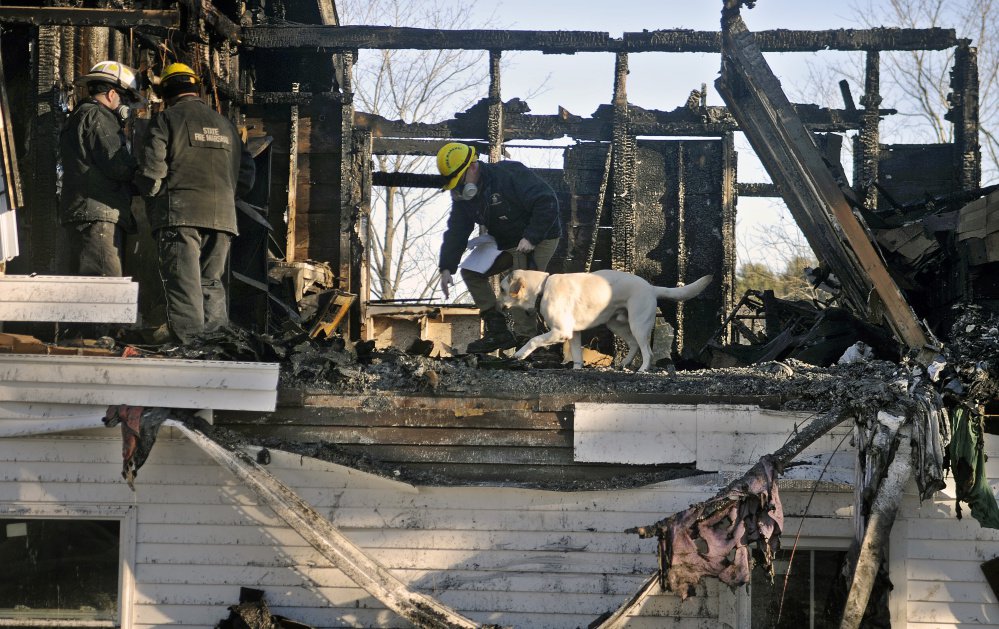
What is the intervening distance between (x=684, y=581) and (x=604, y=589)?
97 cm

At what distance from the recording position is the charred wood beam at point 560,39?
1110cm

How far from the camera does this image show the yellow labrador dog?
8211mm

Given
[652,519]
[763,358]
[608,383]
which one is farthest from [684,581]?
[763,358]

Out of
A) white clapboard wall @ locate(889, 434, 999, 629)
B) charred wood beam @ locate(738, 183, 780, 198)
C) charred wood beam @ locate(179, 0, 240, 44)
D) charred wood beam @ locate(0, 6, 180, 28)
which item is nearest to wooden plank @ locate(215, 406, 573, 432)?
white clapboard wall @ locate(889, 434, 999, 629)

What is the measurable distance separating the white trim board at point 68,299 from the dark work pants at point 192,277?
0.53m

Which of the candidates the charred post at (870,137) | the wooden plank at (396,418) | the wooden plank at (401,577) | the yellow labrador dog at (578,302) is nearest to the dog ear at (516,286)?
the yellow labrador dog at (578,302)

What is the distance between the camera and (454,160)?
29.0 feet

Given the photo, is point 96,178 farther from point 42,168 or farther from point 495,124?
point 495,124

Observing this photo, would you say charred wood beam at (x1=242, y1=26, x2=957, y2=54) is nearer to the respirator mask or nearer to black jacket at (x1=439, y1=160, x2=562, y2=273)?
black jacket at (x1=439, y1=160, x2=562, y2=273)

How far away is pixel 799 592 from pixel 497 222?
13.5 feet

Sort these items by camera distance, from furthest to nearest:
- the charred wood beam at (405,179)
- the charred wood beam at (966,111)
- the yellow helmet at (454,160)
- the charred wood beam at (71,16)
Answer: the charred wood beam at (966,111) < the charred wood beam at (405,179) < the yellow helmet at (454,160) < the charred wood beam at (71,16)

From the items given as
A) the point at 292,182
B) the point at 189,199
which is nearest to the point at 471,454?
the point at 189,199

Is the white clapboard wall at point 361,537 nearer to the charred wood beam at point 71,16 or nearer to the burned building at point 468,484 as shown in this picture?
the burned building at point 468,484

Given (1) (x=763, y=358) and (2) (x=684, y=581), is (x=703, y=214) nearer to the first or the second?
(1) (x=763, y=358)
